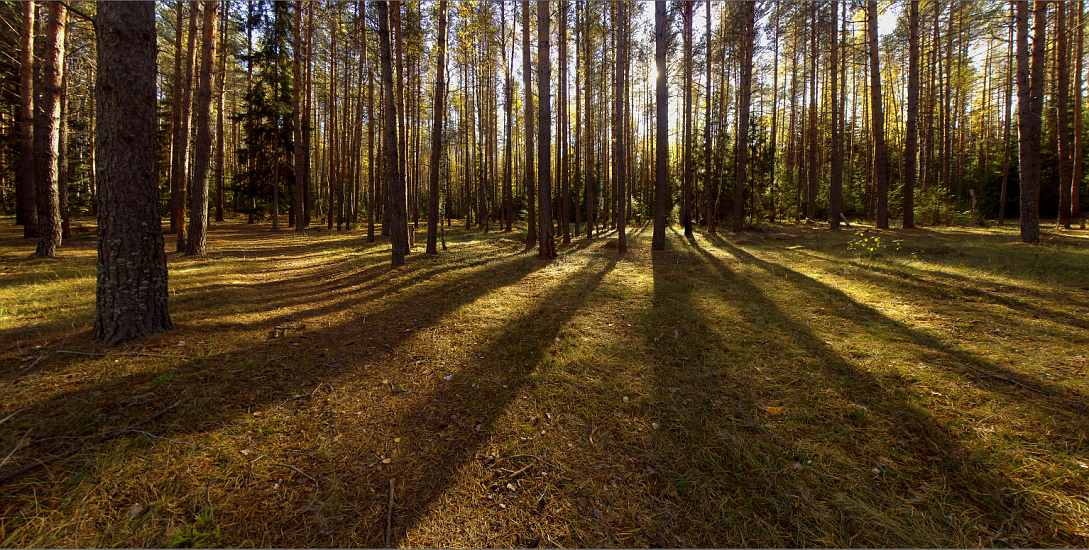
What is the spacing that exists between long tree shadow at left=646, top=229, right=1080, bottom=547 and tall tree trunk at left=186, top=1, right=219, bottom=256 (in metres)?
12.3

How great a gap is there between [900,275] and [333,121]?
26132 mm

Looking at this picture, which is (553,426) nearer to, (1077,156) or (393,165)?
(393,165)

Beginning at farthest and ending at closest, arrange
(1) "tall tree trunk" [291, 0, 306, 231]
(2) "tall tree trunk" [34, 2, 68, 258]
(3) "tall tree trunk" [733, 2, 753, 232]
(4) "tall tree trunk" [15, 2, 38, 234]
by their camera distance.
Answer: (1) "tall tree trunk" [291, 0, 306, 231]
(3) "tall tree trunk" [733, 2, 753, 232]
(4) "tall tree trunk" [15, 2, 38, 234]
(2) "tall tree trunk" [34, 2, 68, 258]

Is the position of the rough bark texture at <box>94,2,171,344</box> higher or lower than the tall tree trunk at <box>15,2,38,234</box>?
lower

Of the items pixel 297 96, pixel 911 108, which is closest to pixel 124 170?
pixel 297 96

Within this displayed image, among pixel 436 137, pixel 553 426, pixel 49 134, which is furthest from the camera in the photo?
pixel 436 137

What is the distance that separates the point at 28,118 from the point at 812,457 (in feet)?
59.9

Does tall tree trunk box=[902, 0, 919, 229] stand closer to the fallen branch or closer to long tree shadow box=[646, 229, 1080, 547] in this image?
long tree shadow box=[646, 229, 1080, 547]

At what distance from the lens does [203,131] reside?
32.7 ft

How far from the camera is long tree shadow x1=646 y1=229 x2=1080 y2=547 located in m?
2.01

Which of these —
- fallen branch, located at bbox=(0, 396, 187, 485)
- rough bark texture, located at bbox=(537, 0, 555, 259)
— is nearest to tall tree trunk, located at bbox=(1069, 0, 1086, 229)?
rough bark texture, located at bbox=(537, 0, 555, 259)

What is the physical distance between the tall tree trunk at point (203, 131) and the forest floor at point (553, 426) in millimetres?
5084

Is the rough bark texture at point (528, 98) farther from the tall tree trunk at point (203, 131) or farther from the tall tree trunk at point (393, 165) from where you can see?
the tall tree trunk at point (203, 131)

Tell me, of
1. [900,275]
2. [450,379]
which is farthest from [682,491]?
[900,275]
